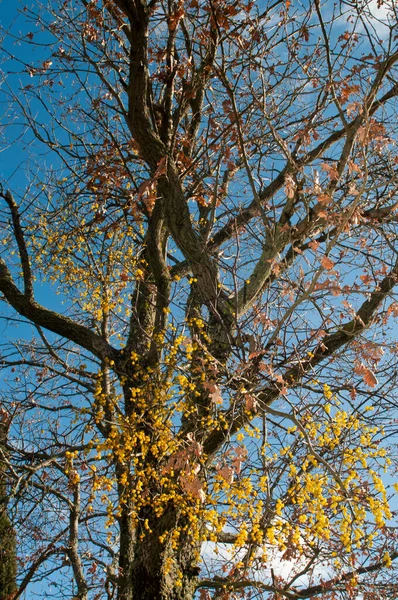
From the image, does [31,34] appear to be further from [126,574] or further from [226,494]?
[126,574]

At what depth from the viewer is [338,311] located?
4551mm

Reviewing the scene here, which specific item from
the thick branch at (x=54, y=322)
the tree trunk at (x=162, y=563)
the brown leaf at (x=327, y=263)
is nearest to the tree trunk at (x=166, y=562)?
the tree trunk at (x=162, y=563)

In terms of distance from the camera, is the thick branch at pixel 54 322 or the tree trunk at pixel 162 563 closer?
the tree trunk at pixel 162 563

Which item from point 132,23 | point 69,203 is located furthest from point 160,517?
point 132,23

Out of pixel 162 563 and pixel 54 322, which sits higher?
pixel 54 322

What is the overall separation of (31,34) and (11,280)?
2393 mm

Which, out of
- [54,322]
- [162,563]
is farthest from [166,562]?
[54,322]

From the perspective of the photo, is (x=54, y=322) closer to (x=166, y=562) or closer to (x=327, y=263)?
(x=166, y=562)

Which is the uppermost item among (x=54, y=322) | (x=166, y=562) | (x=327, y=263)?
(x=54, y=322)

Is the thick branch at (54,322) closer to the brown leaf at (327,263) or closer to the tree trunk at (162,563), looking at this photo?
the tree trunk at (162,563)

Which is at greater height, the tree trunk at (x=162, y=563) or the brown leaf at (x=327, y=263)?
the brown leaf at (x=327, y=263)

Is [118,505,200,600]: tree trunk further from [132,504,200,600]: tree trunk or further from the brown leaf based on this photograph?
the brown leaf

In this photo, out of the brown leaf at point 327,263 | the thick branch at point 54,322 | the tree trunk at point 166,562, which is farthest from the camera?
the thick branch at point 54,322

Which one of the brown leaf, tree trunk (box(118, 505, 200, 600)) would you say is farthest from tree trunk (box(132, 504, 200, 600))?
the brown leaf
